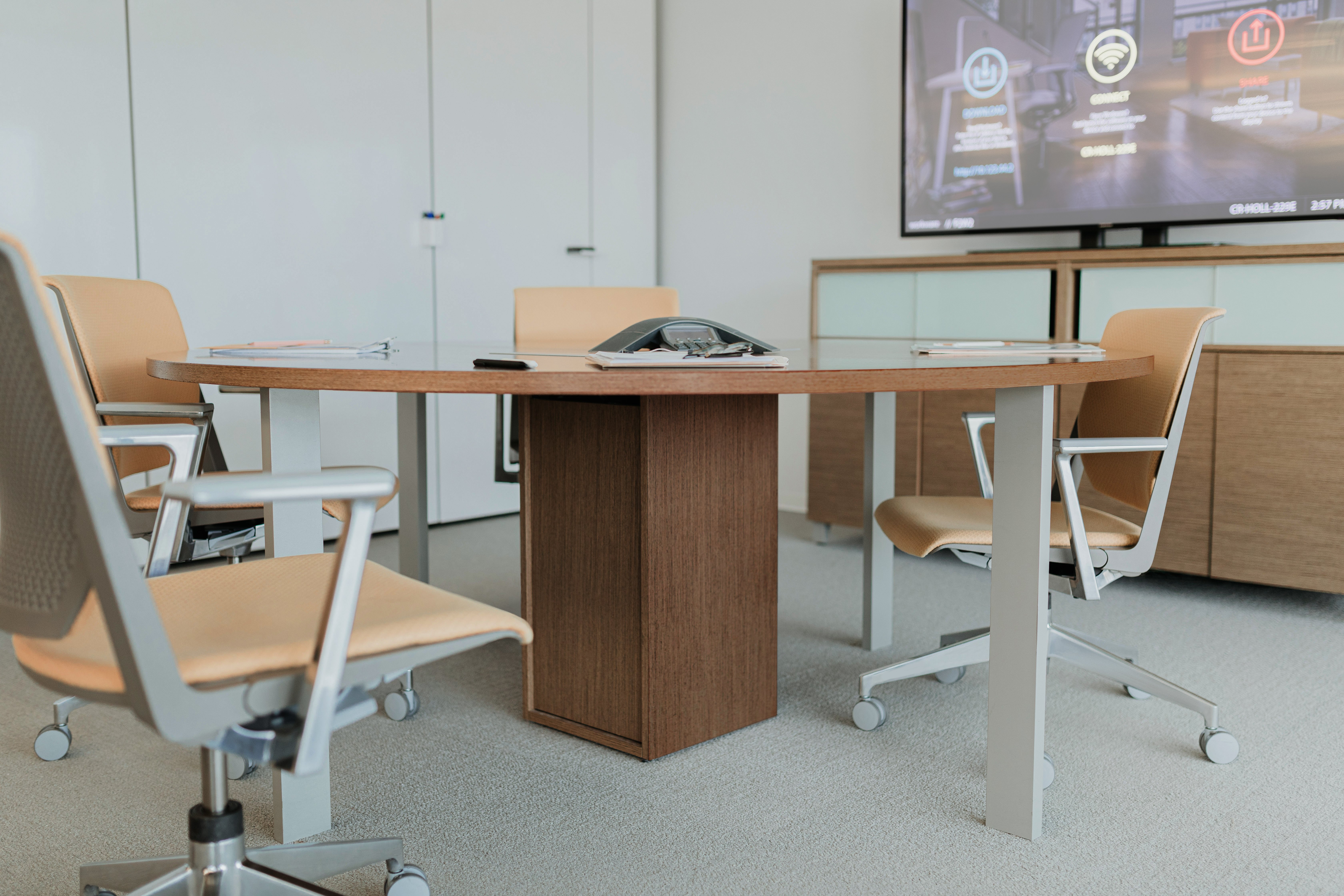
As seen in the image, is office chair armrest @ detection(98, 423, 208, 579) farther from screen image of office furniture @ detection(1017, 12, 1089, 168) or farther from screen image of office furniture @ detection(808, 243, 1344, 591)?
screen image of office furniture @ detection(1017, 12, 1089, 168)

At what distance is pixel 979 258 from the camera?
367 cm

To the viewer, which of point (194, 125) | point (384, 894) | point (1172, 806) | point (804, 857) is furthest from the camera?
point (194, 125)

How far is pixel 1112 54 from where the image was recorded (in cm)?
354

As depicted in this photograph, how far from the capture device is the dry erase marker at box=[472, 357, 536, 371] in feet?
4.84

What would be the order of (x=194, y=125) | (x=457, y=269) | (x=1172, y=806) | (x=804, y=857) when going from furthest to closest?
(x=457, y=269) → (x=194, y=125) → (x=1172, y=806) → (x=804, y=857)

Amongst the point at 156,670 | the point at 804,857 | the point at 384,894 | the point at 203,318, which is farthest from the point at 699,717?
the point at 203,318

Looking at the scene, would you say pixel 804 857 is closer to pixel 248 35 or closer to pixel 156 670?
pixel 156 670

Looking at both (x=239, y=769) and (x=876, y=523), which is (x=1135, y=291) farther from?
(x=239, y=769)

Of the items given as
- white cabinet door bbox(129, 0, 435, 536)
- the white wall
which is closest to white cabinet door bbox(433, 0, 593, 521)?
white cabinet door bbox(129, 0, 435, 536)

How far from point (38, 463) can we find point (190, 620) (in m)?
0.27

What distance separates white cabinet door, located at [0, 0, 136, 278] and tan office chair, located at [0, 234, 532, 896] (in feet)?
8.31

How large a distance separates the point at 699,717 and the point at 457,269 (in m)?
2.79

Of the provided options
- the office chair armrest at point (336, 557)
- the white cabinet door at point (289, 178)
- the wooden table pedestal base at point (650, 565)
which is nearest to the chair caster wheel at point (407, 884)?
the office chair armrest at point (336, 557)

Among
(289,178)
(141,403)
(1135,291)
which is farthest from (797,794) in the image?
(289,178)
